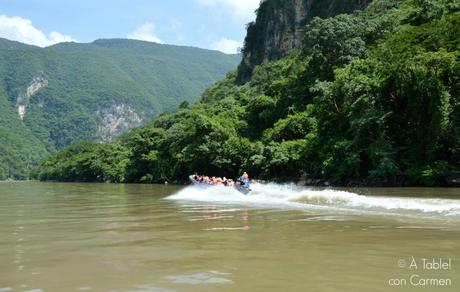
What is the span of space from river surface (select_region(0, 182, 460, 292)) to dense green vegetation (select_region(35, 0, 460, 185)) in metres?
22.3

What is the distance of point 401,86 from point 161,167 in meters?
49.0

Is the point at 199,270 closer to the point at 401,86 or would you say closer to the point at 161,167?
the point at 401,86

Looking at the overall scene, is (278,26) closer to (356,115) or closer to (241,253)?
(356,115)

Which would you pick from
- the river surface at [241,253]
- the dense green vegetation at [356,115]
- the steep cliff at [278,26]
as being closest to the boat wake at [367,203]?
the river surface at [241,253]

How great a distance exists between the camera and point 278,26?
108 metres

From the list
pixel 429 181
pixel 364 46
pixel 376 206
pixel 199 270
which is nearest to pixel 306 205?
pixel 376 206

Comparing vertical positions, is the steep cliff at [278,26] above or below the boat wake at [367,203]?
above

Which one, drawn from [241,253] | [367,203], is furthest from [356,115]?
[241,253]

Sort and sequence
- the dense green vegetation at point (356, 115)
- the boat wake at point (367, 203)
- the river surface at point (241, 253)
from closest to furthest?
the river surface at point (241, 253)
the boat wake at point (367, 203)
the dense green vegetation at point (356, 115)

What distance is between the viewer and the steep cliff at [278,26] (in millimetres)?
98438

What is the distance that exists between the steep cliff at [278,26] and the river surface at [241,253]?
3244 inches

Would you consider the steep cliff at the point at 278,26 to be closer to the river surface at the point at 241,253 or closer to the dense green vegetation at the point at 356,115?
the dense green vegetation at the point at 356,115

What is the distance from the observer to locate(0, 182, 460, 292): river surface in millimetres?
7266

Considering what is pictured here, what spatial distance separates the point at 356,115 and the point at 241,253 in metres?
34.8
